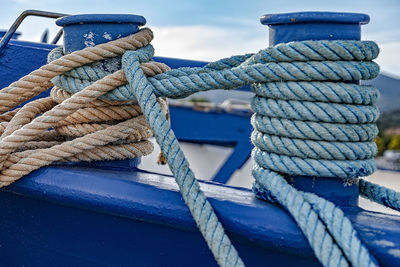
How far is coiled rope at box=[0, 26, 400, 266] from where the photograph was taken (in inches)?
40.8

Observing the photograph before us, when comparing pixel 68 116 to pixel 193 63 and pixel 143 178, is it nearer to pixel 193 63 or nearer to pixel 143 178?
pixel 143 178

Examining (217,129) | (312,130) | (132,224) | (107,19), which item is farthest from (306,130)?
(217,129)

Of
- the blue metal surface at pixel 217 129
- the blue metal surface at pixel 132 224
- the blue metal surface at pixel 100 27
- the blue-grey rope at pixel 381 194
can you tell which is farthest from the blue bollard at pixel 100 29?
the blue metal surface at pixel 217 129

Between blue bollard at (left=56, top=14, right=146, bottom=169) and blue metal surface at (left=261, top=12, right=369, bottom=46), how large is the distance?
1.43 feet

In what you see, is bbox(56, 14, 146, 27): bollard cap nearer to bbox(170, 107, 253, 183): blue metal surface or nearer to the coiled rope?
the coiled rope

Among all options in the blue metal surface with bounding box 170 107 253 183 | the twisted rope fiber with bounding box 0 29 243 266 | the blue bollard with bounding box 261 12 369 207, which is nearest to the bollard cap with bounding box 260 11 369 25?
the blue bollard with bounding box 261 12 369 207

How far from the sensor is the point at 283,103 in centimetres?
109

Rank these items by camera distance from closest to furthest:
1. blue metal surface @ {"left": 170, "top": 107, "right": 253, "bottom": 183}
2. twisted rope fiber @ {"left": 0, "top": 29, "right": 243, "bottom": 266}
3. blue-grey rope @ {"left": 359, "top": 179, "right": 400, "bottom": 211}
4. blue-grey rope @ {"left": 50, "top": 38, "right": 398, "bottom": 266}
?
blue-grey rope @ {"left": 50, "top": 38, "right": 398, "bottom": 266} < blue-grey rope @ {"left": 359, "top": 179, "right": 400, "bottom": 211} < twisted rope fiber @ {"left": 0, "top": 29, "right": 243, "bottom": 266} < blue metal surface @ {"left": 170, "top": 107, "right": 253, "bottom": 183}

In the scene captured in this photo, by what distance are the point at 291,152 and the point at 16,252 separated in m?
0.95

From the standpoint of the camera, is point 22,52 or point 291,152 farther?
point 22,52

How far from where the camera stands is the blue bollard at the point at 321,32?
1.08m

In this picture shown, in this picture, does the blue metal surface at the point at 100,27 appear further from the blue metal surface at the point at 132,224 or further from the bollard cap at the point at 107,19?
the blue metal surface at the point at 132,224

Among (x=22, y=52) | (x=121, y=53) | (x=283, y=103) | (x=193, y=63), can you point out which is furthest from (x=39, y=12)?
(x=283, y=103)

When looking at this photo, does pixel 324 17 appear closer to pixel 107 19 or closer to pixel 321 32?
pixel 321 32
